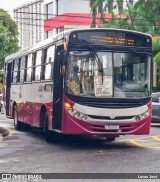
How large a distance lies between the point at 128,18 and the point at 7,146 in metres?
30.0

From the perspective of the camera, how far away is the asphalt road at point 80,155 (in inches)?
436

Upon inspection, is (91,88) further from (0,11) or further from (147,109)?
(0,11)

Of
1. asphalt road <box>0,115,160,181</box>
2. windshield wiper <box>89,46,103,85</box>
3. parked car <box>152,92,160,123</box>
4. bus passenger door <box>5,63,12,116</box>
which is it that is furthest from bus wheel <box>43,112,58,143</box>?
parked car <box>152,92,160,123</box>

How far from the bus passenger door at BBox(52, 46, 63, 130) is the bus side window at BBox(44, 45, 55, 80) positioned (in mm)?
523

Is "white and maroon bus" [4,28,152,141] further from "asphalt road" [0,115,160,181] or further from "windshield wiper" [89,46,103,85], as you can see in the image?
"asphalt road" [0,115,160,181]

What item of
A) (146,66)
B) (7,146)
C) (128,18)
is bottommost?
(7,146)

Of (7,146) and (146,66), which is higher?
(146,66)

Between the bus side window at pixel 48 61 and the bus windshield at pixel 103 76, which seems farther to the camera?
the bus side window at pixel 48 61

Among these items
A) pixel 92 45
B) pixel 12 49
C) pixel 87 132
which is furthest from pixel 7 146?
pixel 12 49

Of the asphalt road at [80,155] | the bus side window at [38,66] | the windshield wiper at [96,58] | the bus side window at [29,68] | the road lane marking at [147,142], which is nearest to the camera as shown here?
the asphalt road at [80,155]

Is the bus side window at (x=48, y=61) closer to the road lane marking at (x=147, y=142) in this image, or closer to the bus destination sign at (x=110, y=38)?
the bus destination sign at (x=110, y=38)

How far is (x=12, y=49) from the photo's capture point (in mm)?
54812

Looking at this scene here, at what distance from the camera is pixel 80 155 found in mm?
13375

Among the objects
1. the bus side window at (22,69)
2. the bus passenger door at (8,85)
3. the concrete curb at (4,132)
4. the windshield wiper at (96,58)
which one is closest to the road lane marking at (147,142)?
the windshield wiper at (96,58)
